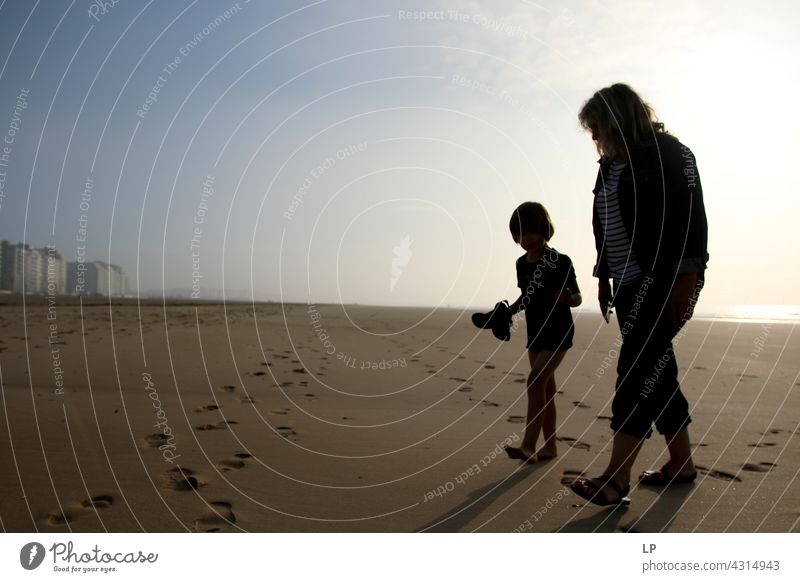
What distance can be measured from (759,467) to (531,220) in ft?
7.79

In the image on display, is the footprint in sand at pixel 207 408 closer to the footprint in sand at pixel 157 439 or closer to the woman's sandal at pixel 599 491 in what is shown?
the footprint in sand at pixel 157 439

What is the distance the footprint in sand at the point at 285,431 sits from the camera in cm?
507

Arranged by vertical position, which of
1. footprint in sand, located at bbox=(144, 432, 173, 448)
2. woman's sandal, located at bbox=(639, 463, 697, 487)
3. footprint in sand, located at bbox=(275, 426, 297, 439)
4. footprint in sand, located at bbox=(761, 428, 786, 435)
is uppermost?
footprint in sand, located at bbox=(761, 428, 786, 435)

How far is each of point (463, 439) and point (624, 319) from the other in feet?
5.89

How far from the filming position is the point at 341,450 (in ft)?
15.4

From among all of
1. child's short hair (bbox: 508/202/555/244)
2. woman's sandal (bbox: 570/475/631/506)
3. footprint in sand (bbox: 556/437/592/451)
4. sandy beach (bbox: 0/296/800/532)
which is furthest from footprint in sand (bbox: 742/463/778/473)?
child's short hair (bbox: 508/202/555/244)

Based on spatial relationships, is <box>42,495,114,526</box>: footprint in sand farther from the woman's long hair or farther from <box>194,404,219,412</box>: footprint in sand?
the woman's long hair

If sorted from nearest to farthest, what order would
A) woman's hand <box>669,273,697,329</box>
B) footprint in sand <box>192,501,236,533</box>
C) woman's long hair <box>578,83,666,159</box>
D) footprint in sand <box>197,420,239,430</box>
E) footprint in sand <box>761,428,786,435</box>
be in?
footprint in sand <box>192,501,236,533</box>, woman's hand <box>669,273,697,329</box>, woman's long hair <box>578,83,666,159</box>, footprint in sand <box>197,420,239,430</box>, footprint in sand <box>761,428,786,435</box>

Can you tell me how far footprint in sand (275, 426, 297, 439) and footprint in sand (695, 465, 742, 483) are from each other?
121 inches

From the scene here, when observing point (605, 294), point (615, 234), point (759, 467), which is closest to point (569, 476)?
point (605, 294)

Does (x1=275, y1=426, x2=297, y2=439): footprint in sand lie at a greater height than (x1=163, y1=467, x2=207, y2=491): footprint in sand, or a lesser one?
greater

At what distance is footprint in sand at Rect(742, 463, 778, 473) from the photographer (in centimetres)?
428

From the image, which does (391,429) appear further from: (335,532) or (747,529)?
(747,529)

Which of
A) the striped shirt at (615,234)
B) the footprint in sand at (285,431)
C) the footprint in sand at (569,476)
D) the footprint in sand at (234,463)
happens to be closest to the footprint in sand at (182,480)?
the footprint in sand at (234,463)
